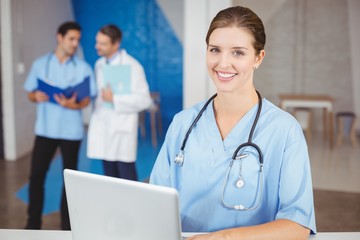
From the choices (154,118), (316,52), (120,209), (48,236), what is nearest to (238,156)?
(120,209)

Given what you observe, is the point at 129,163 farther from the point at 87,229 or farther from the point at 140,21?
the point at 140,21

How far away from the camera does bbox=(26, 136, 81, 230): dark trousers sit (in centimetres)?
324

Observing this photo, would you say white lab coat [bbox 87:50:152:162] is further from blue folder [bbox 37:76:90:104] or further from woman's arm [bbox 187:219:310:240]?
woman's arm [bbox 187:219:310:240]

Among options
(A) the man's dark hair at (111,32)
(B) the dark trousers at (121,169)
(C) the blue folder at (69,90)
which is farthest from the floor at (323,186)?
(A) the man's dark hair at (111,32)

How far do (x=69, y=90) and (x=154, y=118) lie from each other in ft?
10.2

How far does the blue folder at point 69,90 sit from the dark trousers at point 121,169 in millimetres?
467

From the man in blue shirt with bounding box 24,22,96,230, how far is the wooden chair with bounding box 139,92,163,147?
272cm

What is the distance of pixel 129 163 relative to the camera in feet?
11.1

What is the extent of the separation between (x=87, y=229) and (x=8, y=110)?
4142mm

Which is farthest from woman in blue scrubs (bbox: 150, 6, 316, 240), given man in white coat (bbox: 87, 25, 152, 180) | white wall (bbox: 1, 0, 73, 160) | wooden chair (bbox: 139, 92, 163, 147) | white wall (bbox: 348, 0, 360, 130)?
white wall (bbox: 348, 0, 360, 130)

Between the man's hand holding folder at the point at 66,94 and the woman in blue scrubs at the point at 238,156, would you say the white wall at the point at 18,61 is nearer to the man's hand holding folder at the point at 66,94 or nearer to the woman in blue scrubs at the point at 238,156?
the man's hand holding folder at the point at 66,94

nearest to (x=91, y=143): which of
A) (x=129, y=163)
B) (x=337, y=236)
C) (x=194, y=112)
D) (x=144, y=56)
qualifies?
(x=129, y=163)

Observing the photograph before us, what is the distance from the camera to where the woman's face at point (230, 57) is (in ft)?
4.51

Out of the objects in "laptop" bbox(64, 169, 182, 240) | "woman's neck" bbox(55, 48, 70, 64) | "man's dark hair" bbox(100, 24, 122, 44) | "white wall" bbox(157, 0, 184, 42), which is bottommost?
"laptop" bbox(64, 169, 182, 240)
